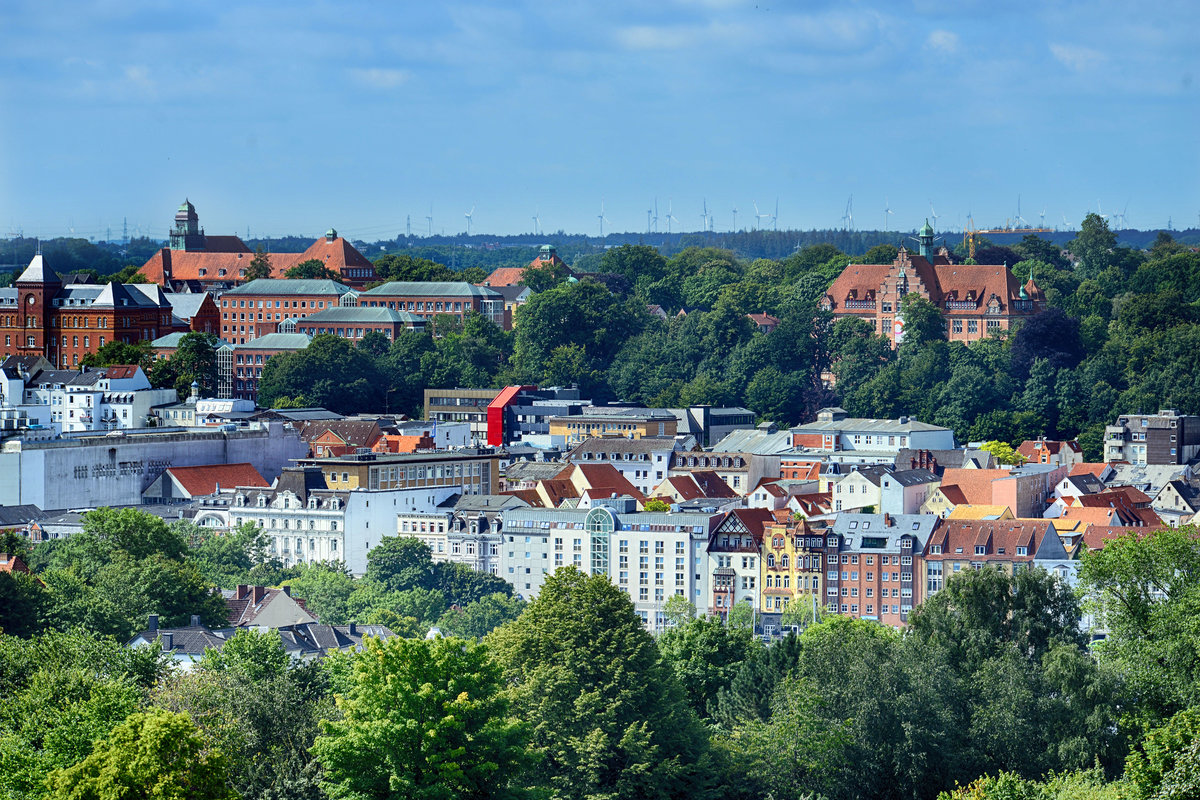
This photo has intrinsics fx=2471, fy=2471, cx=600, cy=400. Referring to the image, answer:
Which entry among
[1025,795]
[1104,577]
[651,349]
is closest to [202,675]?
[1025,795]

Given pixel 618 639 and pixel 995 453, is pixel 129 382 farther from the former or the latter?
pixel 618 639

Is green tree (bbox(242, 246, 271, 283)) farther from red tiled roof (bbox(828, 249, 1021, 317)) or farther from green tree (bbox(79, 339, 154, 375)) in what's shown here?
red tiled roof (bbox(828, 249, 1021, 317))

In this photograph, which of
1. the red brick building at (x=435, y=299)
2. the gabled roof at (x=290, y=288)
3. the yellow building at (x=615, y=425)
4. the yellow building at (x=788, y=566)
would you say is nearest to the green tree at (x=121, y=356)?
the yellow building at (x=615, y=425)

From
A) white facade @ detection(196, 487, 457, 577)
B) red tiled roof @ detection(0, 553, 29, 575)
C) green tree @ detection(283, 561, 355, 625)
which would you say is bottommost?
green tree @ detection(283, 561, 355, 625)

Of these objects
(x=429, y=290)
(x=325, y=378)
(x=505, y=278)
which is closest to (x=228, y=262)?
(x=505, y=278)

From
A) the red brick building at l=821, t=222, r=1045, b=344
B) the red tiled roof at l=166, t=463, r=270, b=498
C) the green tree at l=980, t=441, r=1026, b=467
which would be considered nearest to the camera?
the red tiled roof at l=166, t=463, r=270, b=498

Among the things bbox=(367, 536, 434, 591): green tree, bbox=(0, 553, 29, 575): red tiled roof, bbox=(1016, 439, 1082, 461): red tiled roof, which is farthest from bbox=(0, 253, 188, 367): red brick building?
bbox=(0, 553, 29, 575): red tiled roof

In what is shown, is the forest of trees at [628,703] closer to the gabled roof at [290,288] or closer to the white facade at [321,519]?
the white facade at [321,519]
